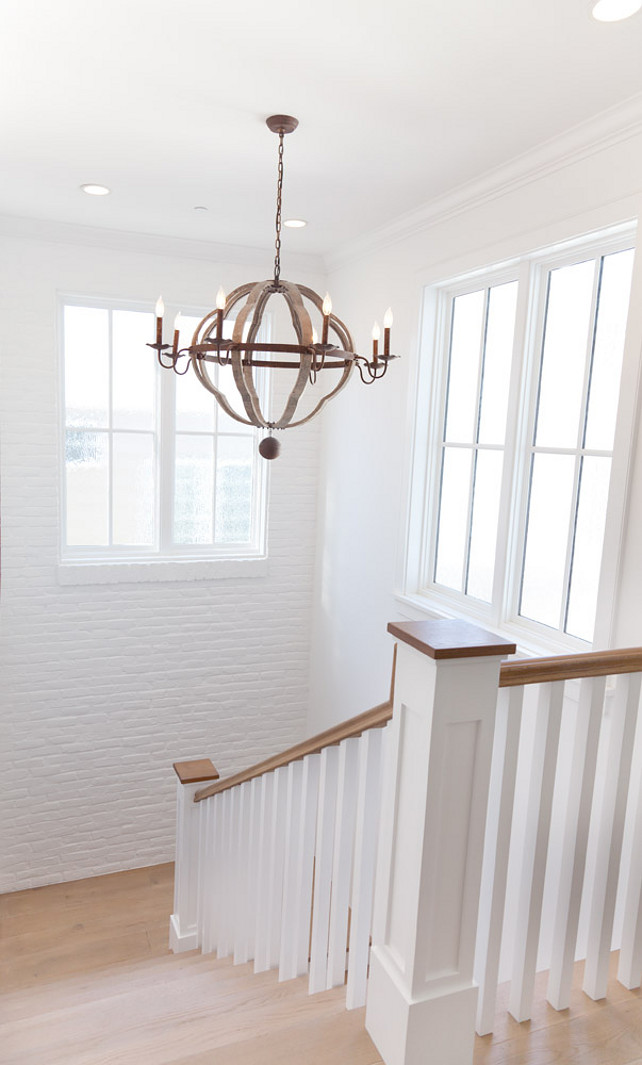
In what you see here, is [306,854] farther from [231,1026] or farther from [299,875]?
[231,1026]

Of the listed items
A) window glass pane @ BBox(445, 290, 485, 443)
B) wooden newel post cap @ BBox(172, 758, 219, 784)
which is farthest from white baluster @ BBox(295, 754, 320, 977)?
window glass pane @ BBox(445, 290, 485, 443)

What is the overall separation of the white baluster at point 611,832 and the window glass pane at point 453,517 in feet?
6.23

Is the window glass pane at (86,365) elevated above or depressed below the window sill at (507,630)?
above

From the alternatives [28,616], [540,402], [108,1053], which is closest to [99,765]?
[28,616]

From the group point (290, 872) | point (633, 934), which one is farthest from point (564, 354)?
point (290, 872)

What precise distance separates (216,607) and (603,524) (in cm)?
270

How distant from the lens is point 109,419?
14.5 feet

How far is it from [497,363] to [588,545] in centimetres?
98

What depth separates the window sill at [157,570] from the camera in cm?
434

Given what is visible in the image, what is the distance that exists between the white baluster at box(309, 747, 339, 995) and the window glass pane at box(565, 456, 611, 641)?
1296 millimetres

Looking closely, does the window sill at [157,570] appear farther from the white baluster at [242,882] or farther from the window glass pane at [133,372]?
the white baluster at [242,882]

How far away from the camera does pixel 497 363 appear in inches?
130

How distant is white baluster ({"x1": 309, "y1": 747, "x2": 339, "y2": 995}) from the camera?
1880 mm

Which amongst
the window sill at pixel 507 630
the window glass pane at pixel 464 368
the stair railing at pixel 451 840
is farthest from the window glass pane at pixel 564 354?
the stair railing at pixel 451 840
